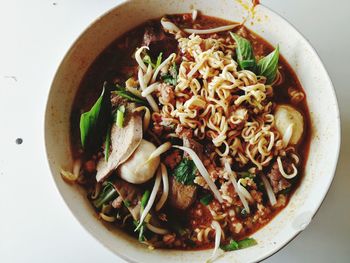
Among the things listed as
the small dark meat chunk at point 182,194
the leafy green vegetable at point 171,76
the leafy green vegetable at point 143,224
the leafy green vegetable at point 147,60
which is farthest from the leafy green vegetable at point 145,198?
the leafy green vegetable at point 147,60

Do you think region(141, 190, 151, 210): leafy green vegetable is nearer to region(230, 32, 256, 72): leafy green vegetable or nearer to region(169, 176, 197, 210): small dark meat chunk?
region(169, 176, 197, 210): small dark meat chunk

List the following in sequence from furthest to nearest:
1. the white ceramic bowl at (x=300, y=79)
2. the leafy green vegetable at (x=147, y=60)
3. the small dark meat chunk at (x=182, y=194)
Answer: the leafy green vegetable at (x=147, y=60), the small dark meat chunk at (x=182, y=194), the white ceramic bowl at (x=300, y=79)

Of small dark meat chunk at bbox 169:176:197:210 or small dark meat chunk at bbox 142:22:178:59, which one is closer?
small dark meat chunk at bbox 169:176:197:210

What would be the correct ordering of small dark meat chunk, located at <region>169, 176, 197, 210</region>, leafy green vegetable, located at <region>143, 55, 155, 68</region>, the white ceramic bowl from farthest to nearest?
1. leafy green vegetable, located at <region>143, 55, 155, 68</region>
2. small dark meat chunk, located at <region>169, 176, 197, 210</region>
3. the white ceramic bowl

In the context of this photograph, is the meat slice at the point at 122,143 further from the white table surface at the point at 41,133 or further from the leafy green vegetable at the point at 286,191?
the leafy green vegetable at the point at 286,191

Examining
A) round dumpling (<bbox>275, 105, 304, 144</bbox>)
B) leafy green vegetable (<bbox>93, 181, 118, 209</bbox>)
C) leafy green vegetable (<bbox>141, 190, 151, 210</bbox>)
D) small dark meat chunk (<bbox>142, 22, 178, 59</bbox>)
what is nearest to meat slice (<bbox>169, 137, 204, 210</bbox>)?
leafy green vegetable (<bbox>141, 190, 151, 210</bbox>)

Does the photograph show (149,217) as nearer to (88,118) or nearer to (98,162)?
(98,162)
